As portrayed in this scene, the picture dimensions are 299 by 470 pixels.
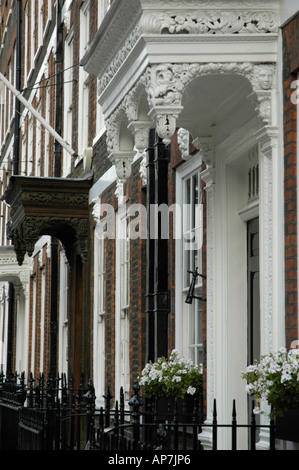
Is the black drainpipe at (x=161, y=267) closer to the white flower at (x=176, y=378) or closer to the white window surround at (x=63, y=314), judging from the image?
the white flower at (x=176, y=378)

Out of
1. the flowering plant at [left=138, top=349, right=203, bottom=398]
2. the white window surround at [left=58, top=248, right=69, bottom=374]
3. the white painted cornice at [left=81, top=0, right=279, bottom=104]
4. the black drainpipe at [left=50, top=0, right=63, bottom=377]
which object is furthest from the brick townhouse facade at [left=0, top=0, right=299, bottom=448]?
the white window surround at [left=58, top=248, right=69, bottom=374]

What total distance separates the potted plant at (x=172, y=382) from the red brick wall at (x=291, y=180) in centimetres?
231

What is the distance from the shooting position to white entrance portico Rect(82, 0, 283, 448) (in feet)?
26.1

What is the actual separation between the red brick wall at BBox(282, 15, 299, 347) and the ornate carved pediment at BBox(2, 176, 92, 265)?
345 inches

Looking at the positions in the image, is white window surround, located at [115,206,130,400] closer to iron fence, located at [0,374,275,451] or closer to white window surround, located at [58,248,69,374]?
iron fence, located at [0,374,275,451]

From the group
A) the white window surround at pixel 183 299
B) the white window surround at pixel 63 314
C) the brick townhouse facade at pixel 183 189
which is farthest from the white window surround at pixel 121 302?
the white window surround at pixel 63 314

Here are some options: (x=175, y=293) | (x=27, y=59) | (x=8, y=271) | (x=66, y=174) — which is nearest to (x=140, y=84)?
(x=175, y=293)

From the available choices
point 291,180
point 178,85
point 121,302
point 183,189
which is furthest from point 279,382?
point 121,302

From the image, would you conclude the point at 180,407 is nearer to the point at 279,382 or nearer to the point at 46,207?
the point at 279,382

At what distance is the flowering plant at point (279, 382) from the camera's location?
656 cm

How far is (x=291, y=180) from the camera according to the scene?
762 centimetres

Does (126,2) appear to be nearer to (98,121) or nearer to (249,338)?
(249,338)
